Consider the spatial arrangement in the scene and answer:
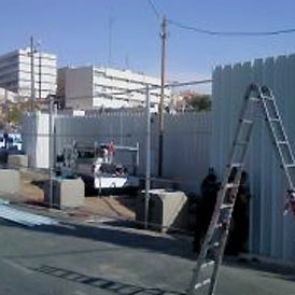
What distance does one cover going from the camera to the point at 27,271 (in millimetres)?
10133

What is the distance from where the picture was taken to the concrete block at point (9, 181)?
21.8m

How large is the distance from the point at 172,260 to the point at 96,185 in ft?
50.9

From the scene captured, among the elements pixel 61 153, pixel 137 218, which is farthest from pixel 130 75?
pixel 137 218

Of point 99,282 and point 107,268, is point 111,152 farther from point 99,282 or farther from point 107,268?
point 99,282

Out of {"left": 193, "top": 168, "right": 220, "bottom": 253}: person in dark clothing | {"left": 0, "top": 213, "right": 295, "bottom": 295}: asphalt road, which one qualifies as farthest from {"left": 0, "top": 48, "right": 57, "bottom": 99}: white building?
{"left": 193, "top": 168, "right": 220, "bottom": 253}: person in dark clothing

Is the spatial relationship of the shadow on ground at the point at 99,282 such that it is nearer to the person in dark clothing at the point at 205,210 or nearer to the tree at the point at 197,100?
the person in dark clothing at the point at 205,210

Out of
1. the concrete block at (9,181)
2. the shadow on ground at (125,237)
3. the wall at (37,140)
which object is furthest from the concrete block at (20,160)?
the shadow on ground at (125,237)

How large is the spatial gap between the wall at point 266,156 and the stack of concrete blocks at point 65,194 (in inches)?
292

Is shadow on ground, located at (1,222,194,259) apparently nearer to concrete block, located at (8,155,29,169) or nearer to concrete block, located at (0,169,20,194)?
concrete block, located at (0,169,20,194)

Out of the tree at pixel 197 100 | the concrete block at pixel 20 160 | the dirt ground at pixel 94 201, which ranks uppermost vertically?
the tree at pixel 197 100

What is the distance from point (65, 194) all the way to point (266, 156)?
851cm

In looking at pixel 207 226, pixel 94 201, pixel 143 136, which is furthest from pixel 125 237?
pixel 143 136

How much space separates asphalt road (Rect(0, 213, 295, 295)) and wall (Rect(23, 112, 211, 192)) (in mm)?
10383

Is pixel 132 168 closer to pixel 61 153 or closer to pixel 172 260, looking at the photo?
pixel 61 153
